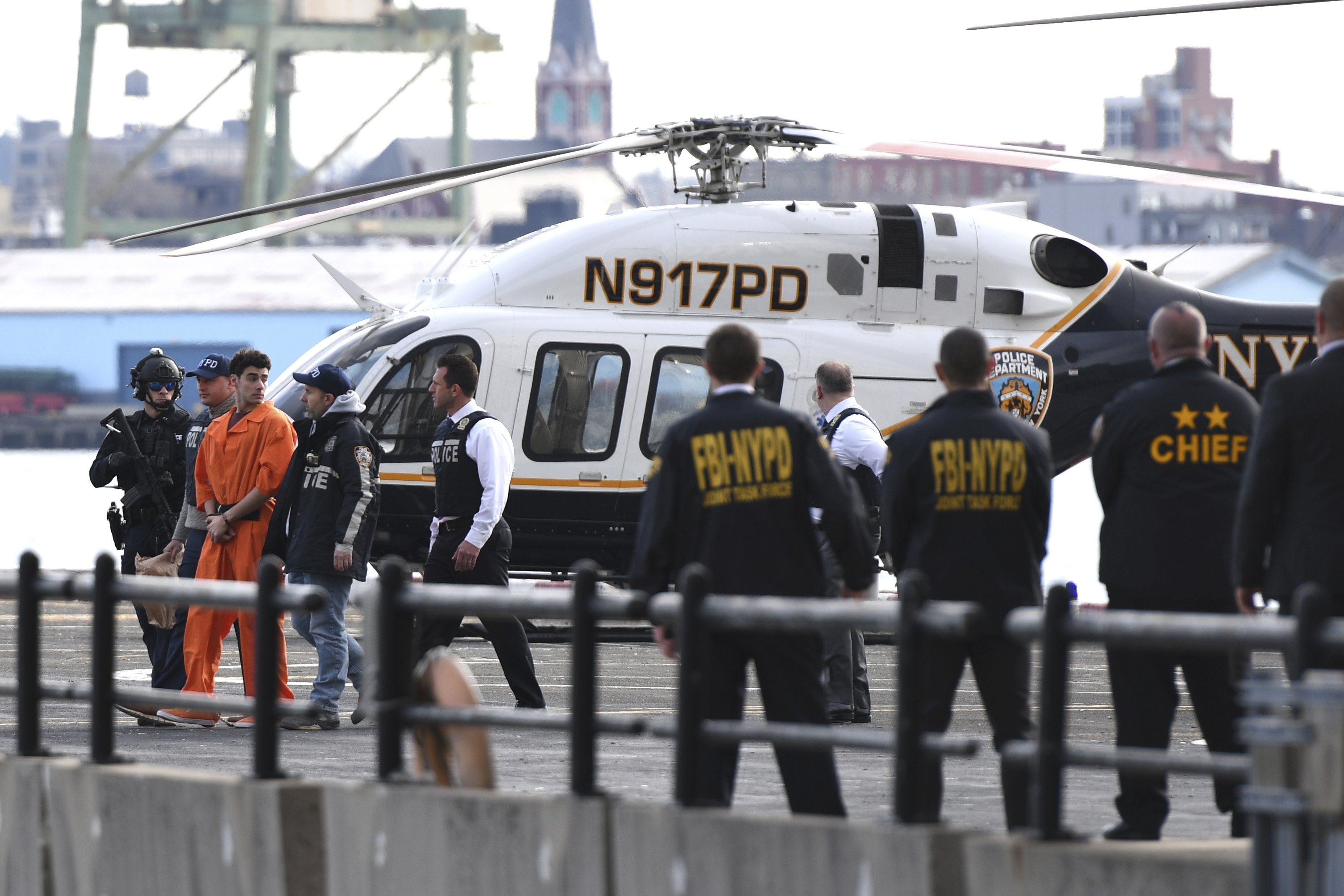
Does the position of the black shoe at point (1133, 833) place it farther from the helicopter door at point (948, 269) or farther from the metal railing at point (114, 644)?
the helicopter door at point (948, 269)

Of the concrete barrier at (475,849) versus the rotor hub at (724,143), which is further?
the rotor hub at (724,143)

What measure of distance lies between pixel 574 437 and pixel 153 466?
13.4 feet

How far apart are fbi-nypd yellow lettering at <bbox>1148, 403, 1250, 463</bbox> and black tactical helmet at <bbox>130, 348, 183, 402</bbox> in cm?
565

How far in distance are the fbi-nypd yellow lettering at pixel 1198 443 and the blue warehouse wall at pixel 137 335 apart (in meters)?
61.2

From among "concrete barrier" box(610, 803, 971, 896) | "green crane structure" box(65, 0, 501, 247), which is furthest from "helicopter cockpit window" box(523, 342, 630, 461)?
"green crane structure" box(65, 0, 501, 247)

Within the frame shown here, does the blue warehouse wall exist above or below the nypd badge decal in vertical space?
above

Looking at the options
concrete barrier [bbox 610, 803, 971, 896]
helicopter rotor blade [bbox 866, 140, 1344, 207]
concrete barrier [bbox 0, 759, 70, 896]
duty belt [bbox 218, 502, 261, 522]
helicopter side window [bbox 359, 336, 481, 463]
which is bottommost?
concrete barrier [bbox 0, 759, 70, 896]

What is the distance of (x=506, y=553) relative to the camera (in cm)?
1013

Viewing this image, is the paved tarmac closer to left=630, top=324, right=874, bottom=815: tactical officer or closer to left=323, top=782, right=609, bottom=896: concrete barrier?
left=323, top=782, right=609, bottom=896: concrete barrier

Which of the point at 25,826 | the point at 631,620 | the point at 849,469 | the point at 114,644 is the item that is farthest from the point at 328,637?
the point at 631,620

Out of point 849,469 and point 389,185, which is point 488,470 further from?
point 389,185

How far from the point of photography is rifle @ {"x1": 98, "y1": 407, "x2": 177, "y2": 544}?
10.3m

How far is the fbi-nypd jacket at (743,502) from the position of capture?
6.08m

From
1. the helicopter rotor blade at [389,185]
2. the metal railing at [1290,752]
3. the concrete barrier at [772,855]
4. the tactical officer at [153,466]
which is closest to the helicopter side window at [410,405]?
the helicopter rotor blade at [389,185]
